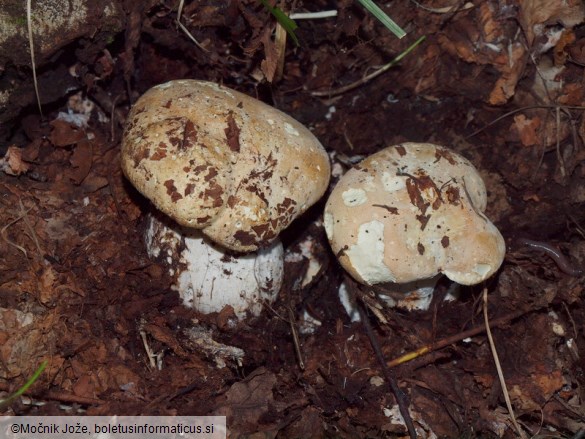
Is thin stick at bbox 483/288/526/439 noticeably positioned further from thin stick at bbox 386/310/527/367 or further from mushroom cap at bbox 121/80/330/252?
mushroom cap at bbox 121/80/330/252

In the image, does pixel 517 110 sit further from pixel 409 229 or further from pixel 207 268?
pixel 207 268

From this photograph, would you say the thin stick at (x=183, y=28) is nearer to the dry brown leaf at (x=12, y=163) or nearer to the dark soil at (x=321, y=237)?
the dark soil at (x=321, y=237)

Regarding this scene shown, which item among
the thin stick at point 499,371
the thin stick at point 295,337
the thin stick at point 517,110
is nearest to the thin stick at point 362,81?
the thin stick at point 517,110

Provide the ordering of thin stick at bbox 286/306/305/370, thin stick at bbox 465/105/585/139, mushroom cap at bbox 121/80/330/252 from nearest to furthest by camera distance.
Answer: mushroom cap at bbox 121/80/330/252
thin stick at bbox 286/306/305/370
thin stick at bbox 465/105/585/139

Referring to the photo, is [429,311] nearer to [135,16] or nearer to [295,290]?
[295,290]

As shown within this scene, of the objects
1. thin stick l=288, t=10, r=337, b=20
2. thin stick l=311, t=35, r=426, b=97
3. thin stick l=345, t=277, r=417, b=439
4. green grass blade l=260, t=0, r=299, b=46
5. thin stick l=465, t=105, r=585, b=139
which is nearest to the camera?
thin stick l=345, t=277, r=417, b=439

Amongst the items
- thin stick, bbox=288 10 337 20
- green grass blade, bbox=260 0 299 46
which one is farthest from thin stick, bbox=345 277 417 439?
thin stick, bbox=288 10 337 20

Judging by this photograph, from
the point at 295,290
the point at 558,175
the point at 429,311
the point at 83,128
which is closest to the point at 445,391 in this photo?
the point at 429,311
